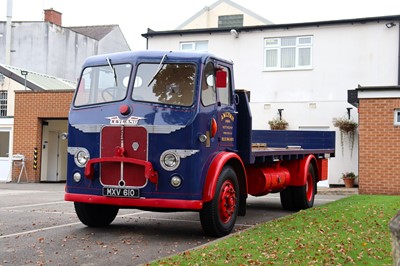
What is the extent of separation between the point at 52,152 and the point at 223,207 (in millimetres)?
17540

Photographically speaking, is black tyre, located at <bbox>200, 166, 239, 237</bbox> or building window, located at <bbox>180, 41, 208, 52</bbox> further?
building window, located at <bbox>180, 41, 208, 52</bbox>

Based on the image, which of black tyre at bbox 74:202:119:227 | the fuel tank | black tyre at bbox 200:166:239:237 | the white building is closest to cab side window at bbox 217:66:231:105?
black tyre at bbox 200:166:239:237

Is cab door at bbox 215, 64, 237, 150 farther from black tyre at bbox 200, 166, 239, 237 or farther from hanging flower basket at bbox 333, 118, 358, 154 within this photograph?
hanging flower basket at bbox 333, 118, 358, 154

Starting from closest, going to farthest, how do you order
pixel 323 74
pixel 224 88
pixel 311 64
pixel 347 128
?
pixel 224 88
pixel 347 128
pixel 323 74
pixel 311 64

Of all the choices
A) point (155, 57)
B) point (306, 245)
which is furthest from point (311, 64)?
point (306, 245)

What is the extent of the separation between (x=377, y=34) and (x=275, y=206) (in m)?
10.8

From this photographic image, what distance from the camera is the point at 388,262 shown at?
6184mm

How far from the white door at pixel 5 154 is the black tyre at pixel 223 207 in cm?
1764

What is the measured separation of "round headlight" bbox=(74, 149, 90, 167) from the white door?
16870mm

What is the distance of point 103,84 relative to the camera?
8914 mm

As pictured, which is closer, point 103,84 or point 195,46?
point 103,84

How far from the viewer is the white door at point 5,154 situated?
80.6ft

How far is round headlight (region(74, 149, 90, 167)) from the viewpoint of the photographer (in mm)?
8641

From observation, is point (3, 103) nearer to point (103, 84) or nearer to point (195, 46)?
point (195, 46)
